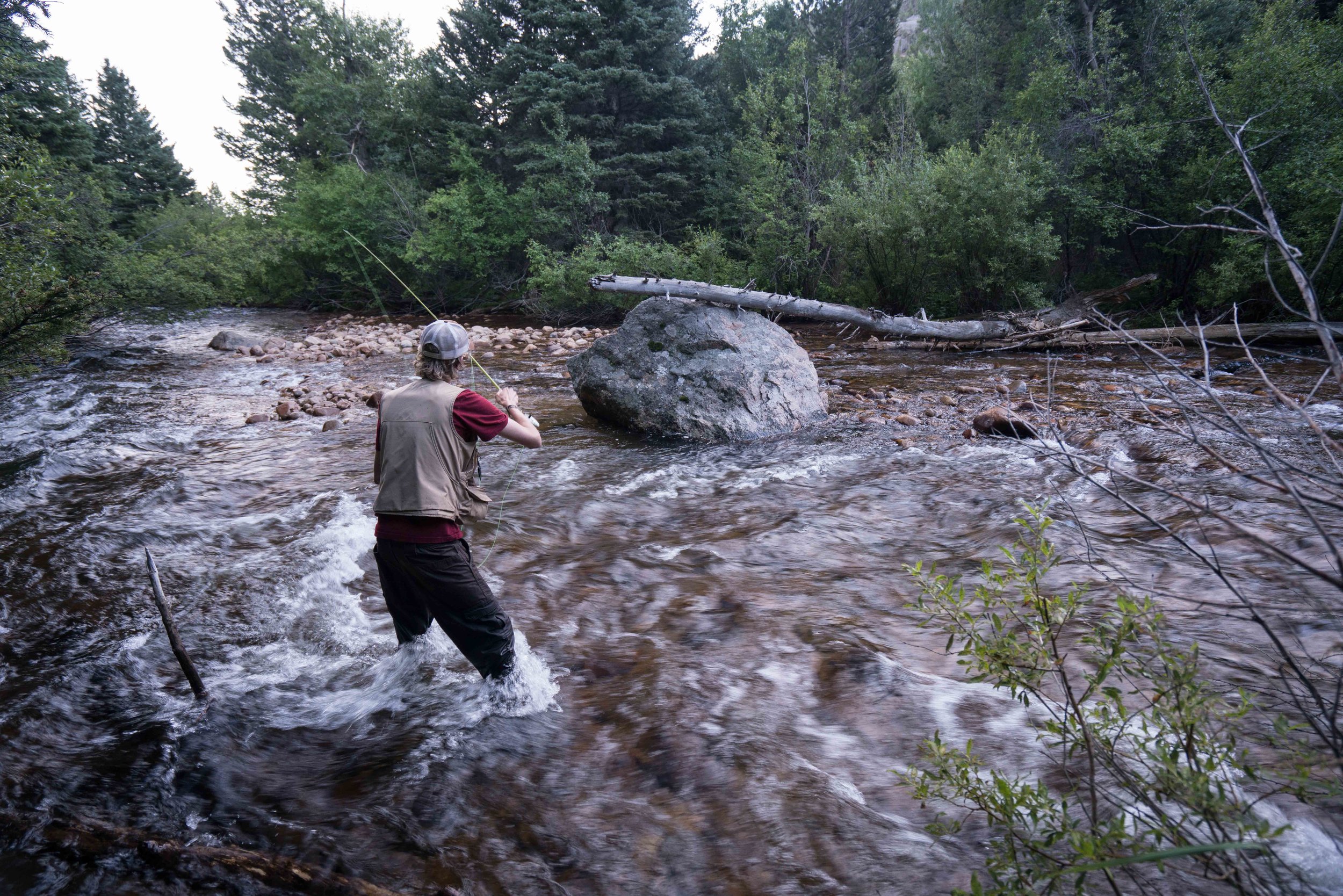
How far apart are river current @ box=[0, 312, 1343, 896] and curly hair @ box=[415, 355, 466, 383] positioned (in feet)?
5.62

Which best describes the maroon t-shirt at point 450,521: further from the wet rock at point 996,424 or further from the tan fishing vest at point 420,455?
the wet rock at point 996,424

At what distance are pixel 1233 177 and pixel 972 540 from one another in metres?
13.6

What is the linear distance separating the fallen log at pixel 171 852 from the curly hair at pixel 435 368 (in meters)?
2.18

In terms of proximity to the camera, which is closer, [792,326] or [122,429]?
[122,429]

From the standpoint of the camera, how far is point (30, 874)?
100 inches

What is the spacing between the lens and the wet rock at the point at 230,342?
18.1 m

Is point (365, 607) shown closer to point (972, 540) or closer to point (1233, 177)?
point (972, 540)

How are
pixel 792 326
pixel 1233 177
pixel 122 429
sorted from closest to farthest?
pixel 122 429 → pixel 1233 177 → pixel 792 326

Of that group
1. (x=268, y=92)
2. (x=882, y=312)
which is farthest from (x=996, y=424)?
(x=268, y=92)

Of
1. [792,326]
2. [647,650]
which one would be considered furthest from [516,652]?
[792,326]

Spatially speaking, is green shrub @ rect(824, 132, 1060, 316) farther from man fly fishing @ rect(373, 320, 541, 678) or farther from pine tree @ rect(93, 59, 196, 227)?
pine tree @ rect(93, 59, 196, 227)

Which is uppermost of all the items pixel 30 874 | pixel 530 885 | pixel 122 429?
pixel 122 429

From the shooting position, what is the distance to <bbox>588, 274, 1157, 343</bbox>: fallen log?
9898 mm

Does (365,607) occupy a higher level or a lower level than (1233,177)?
lower
